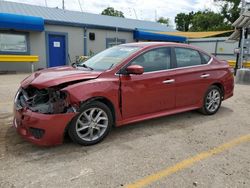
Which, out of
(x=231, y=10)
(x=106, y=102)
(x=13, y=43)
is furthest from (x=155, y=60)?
(x=231, y=10)

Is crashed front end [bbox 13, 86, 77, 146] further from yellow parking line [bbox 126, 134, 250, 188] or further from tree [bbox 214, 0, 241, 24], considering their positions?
tree [bbox 214, 0, 241, 24]

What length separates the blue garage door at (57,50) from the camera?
14892 millimetres

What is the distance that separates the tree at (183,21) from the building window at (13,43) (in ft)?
153

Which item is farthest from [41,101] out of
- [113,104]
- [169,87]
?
[169,87]

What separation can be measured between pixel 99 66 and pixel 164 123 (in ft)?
5.95

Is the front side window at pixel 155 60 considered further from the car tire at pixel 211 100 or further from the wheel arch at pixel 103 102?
the car tire at pixel 211 100

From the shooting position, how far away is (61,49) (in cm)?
1536

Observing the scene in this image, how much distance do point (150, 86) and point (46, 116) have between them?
Answer: 75.8 inches

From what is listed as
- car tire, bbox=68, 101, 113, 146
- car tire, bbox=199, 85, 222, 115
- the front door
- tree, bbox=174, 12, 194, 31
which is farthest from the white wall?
tree, bbox=174, 12, 194, 31

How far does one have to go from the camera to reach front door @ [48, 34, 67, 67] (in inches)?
585

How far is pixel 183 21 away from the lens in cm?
5653

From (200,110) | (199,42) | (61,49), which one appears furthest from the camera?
(199,42)

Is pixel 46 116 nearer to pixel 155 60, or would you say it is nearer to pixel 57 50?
pixel 155 60

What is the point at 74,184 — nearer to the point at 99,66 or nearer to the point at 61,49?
the point at 99,66
